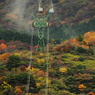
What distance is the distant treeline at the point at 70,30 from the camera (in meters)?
93.3

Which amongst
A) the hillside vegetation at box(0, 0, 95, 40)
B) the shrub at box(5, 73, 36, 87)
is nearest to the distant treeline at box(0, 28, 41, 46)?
the hillside vegetation at box(0, 0, 95, 40)

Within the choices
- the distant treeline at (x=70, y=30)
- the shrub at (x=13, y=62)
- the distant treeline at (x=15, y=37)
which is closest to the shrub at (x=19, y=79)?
the shrub at (x=13, y=62)

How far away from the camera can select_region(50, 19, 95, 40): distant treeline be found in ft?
306

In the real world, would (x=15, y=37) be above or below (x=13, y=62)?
above

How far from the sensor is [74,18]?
106750mm

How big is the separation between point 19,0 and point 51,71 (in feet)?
296

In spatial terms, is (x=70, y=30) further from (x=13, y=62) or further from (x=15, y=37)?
(x=13, y=62)

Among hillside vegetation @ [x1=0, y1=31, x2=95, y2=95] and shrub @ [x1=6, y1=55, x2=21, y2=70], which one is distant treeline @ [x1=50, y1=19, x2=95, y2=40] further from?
shrub @ [x1=6, y1=55, x2=21, y2=70]

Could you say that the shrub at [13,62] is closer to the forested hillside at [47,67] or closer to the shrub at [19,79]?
the forested hillside at [47,67]

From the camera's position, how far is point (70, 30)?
321ft

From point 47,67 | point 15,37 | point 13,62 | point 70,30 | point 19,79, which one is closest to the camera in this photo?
point 19,79

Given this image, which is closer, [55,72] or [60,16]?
[55,72]

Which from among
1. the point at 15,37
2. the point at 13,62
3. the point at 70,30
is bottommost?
the point at 13,62

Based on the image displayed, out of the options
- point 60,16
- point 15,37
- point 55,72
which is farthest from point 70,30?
point 55,72
